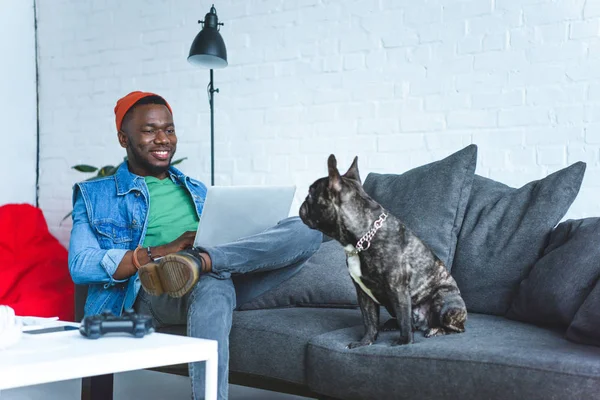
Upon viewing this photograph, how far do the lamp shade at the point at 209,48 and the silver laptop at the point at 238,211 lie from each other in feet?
3.91

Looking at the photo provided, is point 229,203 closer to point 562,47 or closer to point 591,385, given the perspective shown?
point 591,385

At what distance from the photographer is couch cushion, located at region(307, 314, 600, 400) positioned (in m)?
1.70

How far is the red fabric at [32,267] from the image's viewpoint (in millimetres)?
3770

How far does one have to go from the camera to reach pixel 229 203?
236 cm

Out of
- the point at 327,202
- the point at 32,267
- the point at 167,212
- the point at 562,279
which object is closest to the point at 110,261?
the point at 167,212

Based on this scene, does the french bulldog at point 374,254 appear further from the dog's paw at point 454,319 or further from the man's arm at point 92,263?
the man's arm at point 92,263

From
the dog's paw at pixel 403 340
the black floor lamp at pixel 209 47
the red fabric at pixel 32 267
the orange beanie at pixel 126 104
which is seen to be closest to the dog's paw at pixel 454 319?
the dog's paw at pixel 403 340

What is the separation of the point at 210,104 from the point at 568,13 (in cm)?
181

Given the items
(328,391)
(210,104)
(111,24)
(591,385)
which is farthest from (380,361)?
(111,24)

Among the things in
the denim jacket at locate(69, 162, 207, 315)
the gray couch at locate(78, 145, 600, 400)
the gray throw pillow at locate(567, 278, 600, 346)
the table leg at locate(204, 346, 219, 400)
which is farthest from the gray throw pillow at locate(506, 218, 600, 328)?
the denim jacket at locate(69, 162, 207, 315)

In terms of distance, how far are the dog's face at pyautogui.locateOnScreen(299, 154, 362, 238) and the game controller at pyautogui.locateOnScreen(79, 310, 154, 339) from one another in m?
0.63

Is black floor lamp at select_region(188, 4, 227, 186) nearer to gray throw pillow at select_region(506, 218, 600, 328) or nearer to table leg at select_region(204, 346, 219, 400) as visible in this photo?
gray throw pillow at select_region(506, 218, 600, 328)

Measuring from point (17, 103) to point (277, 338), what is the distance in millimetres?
3238

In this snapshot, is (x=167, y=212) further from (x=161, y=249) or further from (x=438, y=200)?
(x=438, y=200)
